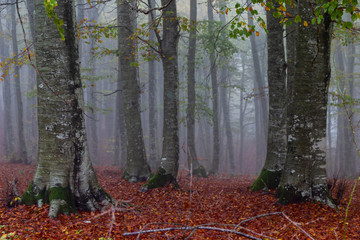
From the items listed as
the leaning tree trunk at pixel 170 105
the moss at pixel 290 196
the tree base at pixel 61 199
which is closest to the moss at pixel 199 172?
the leaning tree trunk at pixel 170 105

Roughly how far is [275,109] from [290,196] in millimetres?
2599

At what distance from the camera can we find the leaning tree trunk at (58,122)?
5.09m

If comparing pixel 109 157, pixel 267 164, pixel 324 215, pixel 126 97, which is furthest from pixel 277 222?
pixel 109 157

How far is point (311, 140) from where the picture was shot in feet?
18.2

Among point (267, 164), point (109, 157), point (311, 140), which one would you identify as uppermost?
point (311, 140)

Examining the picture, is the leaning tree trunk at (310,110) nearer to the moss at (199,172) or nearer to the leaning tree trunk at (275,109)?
the leaning tree trunk at (275,109)

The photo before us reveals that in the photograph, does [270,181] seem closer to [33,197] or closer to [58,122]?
[58,122]

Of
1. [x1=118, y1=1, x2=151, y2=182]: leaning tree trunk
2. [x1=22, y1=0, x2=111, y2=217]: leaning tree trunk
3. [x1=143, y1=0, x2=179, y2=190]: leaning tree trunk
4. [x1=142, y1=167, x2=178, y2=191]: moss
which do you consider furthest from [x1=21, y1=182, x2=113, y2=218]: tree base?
[x1=118, y1=1, x2=151, y2=182]: leaning tree trunk

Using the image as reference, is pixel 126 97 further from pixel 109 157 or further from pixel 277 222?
pixel 109 157

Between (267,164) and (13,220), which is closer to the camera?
(13,220)

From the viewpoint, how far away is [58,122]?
5098 millimetres

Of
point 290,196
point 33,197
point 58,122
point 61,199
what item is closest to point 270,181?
point 290,196

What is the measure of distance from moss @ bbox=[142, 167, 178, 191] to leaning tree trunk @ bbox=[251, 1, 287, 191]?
222 centimetres

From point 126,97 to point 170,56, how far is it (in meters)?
2.53
